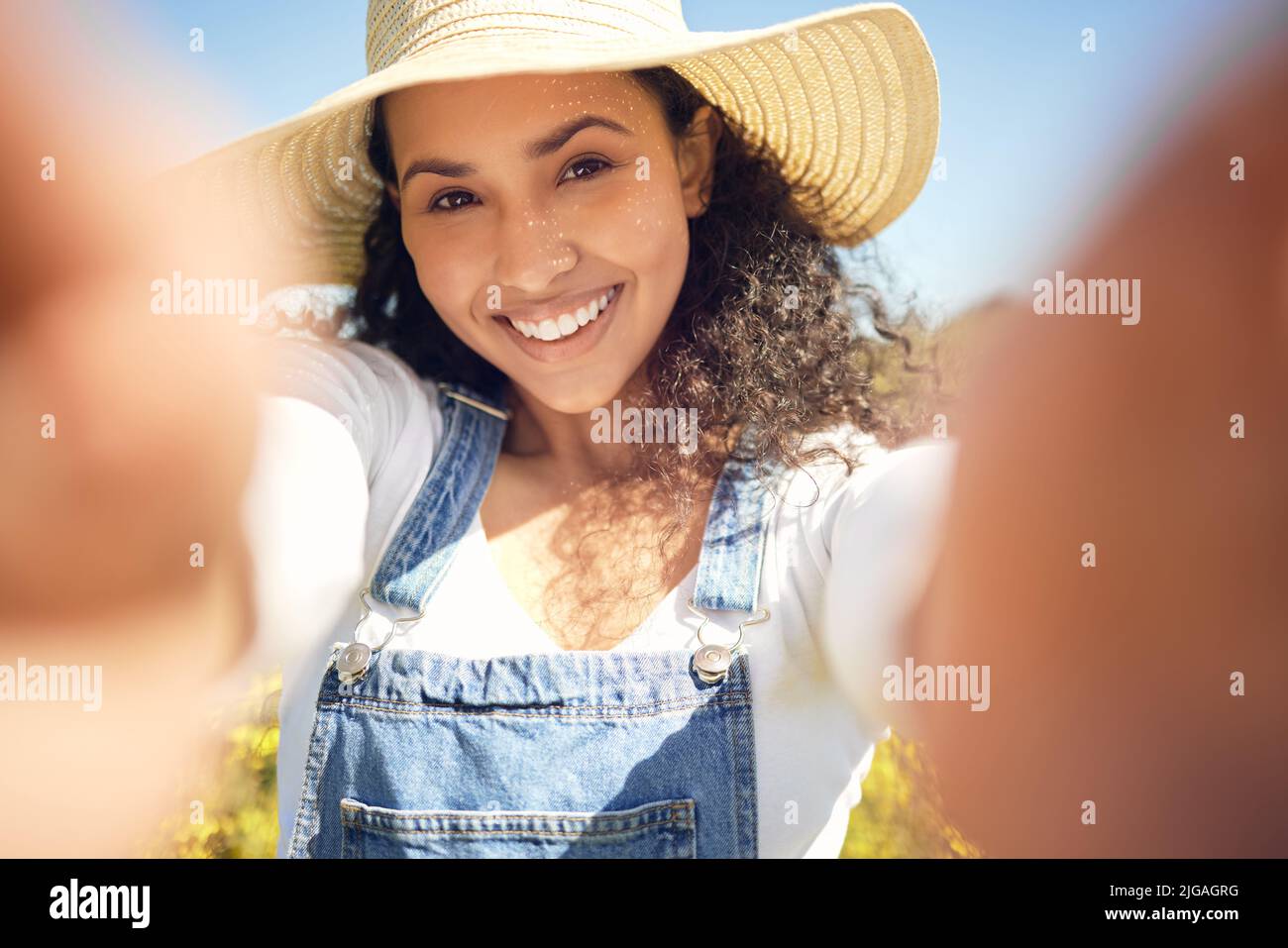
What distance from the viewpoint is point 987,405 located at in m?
0.87

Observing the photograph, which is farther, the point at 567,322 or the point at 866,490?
the point at 567,322

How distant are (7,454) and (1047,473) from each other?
1.00m

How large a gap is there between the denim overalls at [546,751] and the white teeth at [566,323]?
380 millimetres

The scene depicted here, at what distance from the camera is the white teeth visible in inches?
56.1

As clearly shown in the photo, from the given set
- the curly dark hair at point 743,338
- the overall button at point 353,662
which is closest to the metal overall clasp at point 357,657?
the overall button at point 353,662

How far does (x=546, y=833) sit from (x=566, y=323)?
714 millimetres

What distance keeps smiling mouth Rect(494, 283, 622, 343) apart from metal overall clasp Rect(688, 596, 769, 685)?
1.64 ft

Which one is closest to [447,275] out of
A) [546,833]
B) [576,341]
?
[576,341]

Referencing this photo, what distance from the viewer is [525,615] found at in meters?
1.35

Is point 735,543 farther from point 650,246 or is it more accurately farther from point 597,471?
point 650,246

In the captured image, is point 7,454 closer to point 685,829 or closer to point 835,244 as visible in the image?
point 685,829

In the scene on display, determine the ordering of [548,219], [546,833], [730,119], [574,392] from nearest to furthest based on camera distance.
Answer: [546,833], [548,219], [574,392], [730,119]

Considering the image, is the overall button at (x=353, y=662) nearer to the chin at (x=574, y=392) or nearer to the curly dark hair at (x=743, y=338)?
the curly dark hair at (x=743, y=338)
